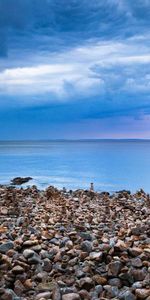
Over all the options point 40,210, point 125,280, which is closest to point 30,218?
point 40,210

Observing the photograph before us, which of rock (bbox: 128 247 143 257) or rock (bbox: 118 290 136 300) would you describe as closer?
rock (bbox: 118 290 136 300)

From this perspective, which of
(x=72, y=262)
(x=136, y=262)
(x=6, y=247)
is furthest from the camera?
(x=6, y=247)

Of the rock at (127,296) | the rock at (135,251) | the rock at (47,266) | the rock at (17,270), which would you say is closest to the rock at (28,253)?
the rock at (47,266)

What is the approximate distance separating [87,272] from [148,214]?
4.43 metres

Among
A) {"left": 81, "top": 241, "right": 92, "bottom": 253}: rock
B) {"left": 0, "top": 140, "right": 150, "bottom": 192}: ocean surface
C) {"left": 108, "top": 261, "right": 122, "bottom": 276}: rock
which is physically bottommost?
{"left": 108, "top": 261, "right": 122, "bottom": 276}: rock

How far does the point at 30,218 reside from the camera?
831 centimetres

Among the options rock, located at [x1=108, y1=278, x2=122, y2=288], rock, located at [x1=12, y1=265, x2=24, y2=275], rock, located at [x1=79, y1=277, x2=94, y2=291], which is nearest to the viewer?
rock, located at [x1=79, y1=277, x2=94, y2=291]

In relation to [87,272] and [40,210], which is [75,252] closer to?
[87,272]

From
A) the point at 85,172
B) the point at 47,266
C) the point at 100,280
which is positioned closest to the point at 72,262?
the point at 47,266

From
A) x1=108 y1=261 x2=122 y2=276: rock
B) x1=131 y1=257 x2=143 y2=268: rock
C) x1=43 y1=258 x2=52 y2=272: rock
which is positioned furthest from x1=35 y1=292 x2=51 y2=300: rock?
x1=131 y1=257 x2=143 y2=268: rock

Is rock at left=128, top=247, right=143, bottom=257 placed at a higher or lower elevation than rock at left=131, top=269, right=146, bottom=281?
higher

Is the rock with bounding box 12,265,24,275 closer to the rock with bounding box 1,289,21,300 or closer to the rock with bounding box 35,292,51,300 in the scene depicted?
the rock with bounding box 1,289,21,300

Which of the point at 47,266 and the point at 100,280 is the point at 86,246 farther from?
the point at 100,280

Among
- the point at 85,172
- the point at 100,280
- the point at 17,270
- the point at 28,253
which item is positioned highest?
the point at 85,172
